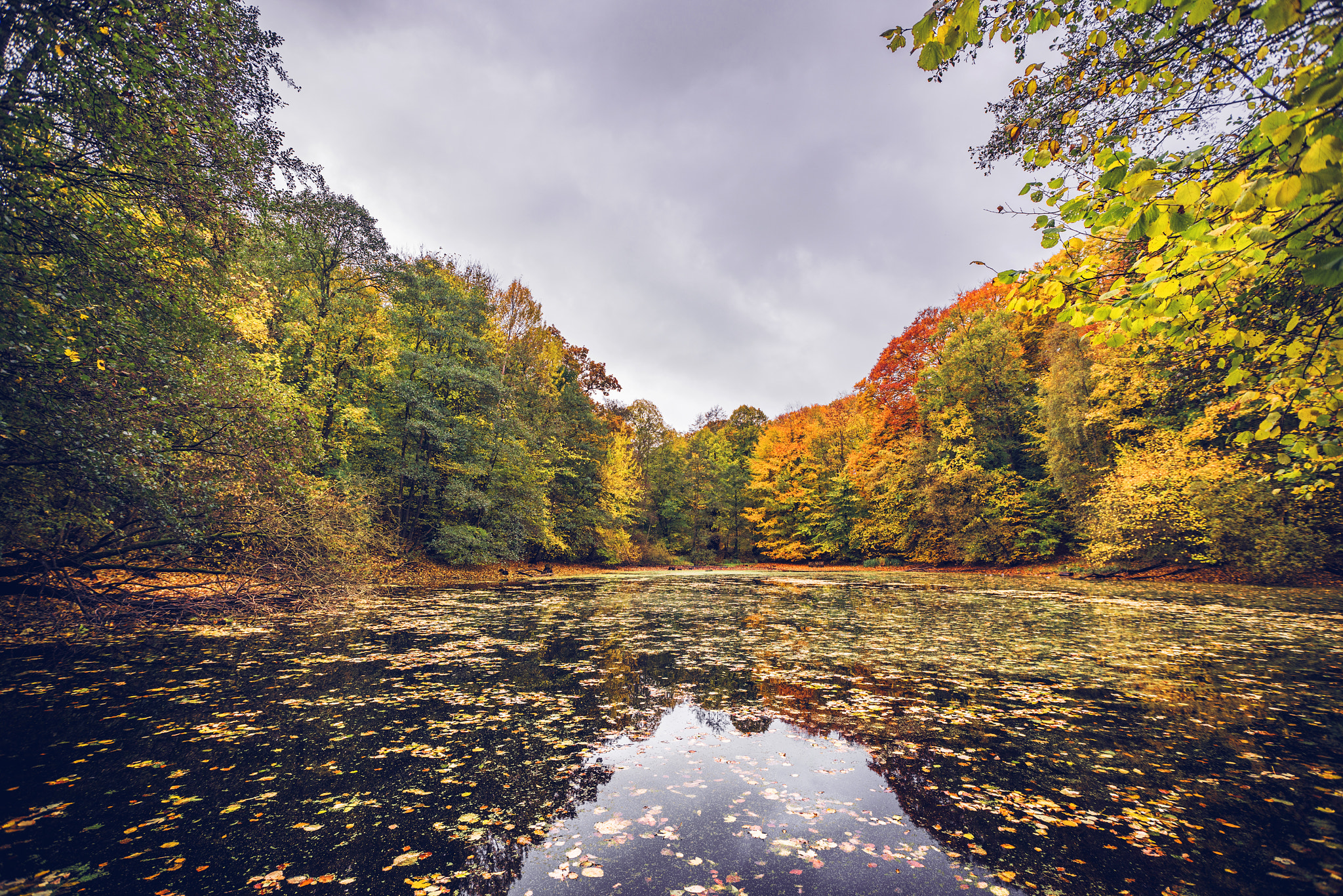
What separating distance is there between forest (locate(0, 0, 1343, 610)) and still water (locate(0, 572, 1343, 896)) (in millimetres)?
2982

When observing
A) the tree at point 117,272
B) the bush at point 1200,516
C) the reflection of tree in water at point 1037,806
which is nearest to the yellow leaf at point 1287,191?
the reflection of tree in water at point 1037,806

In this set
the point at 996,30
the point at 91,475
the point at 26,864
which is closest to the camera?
the point at 26,864

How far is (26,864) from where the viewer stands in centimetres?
309

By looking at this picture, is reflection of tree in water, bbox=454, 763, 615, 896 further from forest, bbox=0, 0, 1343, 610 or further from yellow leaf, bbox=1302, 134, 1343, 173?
yellow leaf, bbox=1302, 134, 1343, 173

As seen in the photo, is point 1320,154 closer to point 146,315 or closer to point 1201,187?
point 1201,187

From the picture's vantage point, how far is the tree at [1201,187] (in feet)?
7.57

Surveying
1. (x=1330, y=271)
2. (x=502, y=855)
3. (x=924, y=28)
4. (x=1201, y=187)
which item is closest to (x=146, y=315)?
(x=502, y=855)

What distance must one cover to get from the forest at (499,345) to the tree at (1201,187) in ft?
0.11

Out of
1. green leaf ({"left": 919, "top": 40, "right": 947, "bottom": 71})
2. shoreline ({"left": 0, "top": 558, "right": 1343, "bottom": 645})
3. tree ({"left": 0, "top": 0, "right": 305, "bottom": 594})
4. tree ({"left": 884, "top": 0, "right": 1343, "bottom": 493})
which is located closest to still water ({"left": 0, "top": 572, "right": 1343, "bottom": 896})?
shoreline ({"left": 0, "top": 558, "right": 1343, "bottom": 645})

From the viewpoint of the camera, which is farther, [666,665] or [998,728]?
[666,665]

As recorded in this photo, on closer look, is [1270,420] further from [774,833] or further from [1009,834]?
[774,833]

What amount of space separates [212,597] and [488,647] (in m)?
7.11

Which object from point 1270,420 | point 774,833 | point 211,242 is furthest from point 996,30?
point 211,242

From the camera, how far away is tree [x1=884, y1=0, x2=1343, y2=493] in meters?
2.31
